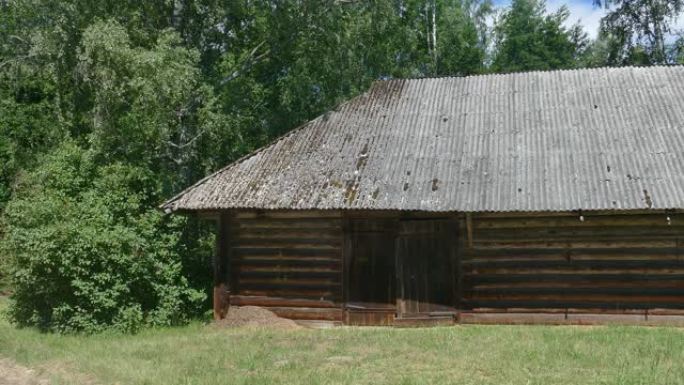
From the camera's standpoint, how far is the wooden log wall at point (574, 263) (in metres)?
12.5

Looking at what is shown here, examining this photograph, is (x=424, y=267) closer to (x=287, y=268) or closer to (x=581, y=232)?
(x=287, y=268)

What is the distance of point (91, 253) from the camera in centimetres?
1236

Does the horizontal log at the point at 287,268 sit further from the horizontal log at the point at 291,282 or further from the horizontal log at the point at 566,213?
the horizontal log at the point at 566,213

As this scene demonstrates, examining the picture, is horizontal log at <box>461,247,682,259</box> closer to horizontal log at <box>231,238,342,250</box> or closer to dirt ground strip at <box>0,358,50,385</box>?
horizontal log at <box>231,238,342,250</box>

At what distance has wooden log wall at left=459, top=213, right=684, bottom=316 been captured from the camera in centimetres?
1248

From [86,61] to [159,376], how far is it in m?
8.48

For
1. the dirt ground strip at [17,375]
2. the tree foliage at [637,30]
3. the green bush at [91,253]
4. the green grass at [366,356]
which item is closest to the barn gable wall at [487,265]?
the green grass at [366,356]

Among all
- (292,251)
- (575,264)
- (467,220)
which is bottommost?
(575,264)

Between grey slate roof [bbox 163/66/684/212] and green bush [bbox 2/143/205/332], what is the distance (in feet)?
3.73

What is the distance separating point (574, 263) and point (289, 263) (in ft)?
17.9

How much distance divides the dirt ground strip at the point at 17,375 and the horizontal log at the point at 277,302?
15.4ft

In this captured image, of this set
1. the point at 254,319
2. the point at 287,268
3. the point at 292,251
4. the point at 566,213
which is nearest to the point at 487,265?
the point at 566,213

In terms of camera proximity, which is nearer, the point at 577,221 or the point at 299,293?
the point at 577,221

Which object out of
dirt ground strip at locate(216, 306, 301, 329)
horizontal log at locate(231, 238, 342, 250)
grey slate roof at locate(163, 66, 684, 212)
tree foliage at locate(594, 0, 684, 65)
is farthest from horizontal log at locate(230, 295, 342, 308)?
tree foliage at locate(594, 0, 684, 65)
